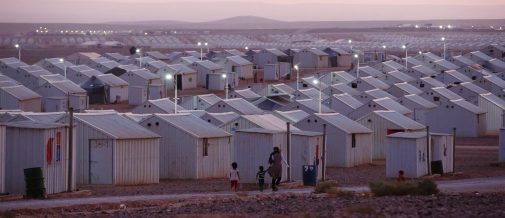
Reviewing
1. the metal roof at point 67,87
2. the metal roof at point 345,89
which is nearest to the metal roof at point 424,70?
the metal roof at point 345,89

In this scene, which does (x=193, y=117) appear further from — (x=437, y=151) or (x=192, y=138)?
(x=437, y=151)

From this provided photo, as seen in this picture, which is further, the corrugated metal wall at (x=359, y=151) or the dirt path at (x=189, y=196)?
the corrugated metal wall at (x=359, y=151)

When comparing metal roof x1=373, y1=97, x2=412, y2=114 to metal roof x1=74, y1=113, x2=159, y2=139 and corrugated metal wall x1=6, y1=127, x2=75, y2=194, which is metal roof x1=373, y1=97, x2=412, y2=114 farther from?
corrugated metal wall x1=6, y1=127, x2=75, y2=194

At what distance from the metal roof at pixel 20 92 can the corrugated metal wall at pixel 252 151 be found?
20.2m

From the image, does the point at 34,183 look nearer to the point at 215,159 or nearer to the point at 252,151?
the point at 252,151

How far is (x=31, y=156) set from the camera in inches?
834

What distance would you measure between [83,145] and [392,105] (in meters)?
17.6

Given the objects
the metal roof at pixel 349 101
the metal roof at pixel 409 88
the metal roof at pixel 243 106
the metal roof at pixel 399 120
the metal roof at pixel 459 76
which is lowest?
the metal roof at pixel 399 120

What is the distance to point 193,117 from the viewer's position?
2950cm

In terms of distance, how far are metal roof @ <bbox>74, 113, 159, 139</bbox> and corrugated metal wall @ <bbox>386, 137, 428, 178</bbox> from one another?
5.34 m

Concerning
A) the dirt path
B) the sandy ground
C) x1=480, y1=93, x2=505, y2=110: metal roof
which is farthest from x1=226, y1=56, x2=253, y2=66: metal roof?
the dirt path

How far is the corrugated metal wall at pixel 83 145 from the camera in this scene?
82.6 ft

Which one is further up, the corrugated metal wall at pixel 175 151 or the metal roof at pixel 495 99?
the metal roof at pixel 495 99

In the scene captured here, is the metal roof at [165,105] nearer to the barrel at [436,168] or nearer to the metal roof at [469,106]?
the metal roof at [469,106]
